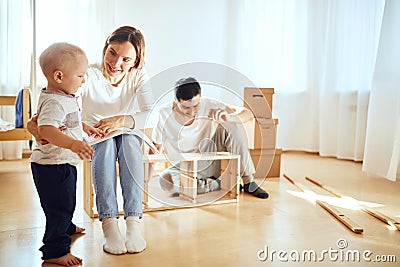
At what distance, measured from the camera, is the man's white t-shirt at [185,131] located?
1.81 m

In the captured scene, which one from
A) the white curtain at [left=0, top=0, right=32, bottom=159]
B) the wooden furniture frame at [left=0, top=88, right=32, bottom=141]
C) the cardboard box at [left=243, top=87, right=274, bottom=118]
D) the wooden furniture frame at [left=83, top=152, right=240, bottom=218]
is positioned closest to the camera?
the wooden furniture frame at [left=83, top=152, right=240, bottom=218]

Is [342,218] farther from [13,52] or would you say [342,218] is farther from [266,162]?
[13,52]

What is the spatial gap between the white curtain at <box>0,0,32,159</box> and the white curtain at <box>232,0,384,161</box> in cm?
146

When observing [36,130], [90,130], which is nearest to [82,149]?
[36,130]

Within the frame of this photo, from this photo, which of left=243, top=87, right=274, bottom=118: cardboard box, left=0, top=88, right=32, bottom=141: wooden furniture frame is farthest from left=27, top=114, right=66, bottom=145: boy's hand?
left=0, top=88, right=32, bottom=141: wooden furniture frame

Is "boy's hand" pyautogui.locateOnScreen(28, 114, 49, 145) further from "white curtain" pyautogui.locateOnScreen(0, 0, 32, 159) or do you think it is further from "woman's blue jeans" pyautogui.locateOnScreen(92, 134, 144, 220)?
"white curtain" pyautogui.locateOnScreen(0, 0, 32, 159)

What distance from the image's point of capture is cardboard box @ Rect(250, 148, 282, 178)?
2428 millimetres

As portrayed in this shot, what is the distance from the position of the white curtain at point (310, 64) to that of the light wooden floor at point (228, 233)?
1.11m

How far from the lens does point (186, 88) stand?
5.92 ft

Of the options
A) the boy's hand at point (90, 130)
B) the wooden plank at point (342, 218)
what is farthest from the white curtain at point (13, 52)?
the wooden plank at point (342, 218)

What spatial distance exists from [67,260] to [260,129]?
1393 mm

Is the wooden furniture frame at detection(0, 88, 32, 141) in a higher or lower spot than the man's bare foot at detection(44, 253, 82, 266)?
higher

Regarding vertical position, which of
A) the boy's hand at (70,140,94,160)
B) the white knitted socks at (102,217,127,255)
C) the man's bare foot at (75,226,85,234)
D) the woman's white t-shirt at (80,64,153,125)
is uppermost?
the woman's white t-shirt at (80,64,153,125)

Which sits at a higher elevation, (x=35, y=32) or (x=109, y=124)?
(x=35, y=32)
